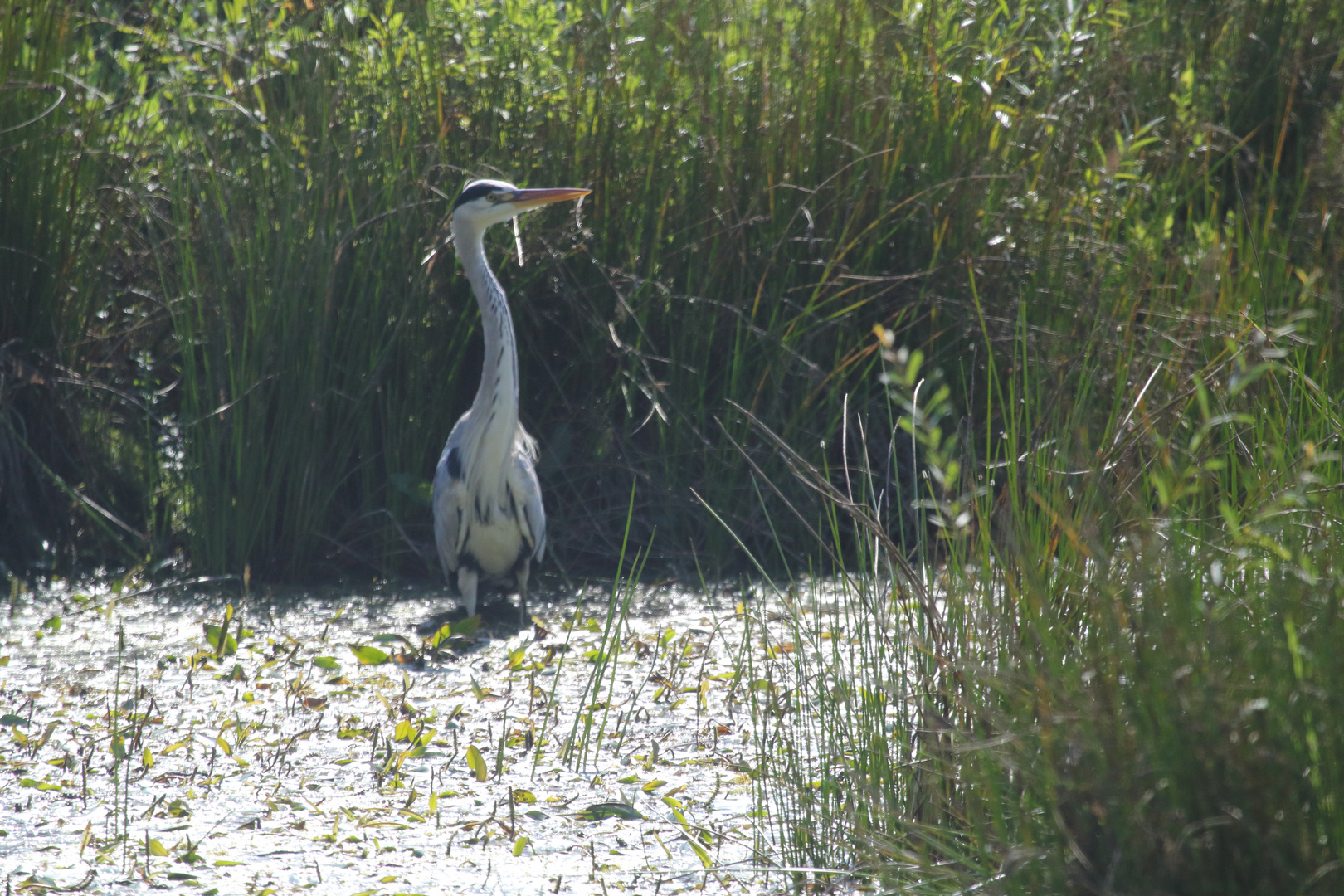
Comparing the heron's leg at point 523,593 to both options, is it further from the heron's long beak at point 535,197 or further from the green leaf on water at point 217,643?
the heron's long beak at point 535,197

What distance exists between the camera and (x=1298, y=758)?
1.59m

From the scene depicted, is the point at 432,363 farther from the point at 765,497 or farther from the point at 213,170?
the point at 765,497

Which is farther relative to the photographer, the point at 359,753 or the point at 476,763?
the point at 359,753

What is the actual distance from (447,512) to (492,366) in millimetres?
531

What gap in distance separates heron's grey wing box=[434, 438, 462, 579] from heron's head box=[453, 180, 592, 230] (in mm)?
788

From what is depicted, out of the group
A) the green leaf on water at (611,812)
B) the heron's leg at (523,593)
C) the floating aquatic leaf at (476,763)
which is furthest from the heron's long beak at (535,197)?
the green leaf on water at (611,812)

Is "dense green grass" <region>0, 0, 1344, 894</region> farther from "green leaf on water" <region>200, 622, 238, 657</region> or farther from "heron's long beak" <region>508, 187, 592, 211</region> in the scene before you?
"green leaf on water" <region>200, 622, 238, 657</region>

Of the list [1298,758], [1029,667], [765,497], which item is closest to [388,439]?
[765,497]

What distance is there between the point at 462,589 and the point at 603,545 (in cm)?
65

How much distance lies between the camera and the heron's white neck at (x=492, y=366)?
4.24m

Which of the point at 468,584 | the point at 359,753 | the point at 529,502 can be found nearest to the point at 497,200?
the point at 529,502

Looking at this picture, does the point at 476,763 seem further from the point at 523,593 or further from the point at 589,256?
the point at 589,256

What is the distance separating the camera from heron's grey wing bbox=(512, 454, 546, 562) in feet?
14.3

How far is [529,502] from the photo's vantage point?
14.4ft
